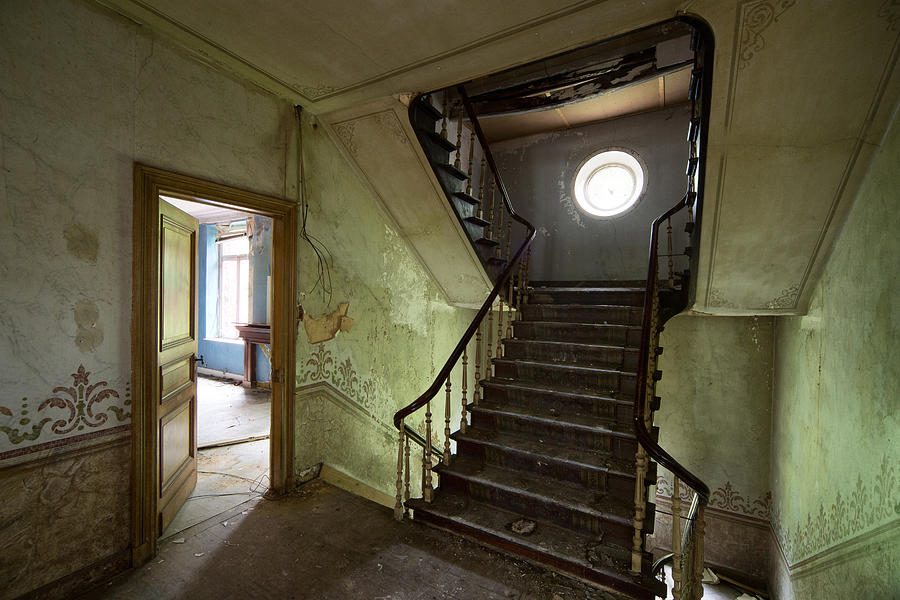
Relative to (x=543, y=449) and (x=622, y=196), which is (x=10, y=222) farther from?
(x=622, y=196)

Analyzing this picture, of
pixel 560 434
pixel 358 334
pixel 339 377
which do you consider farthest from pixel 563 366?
pixel 339 377

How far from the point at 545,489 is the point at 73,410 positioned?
2.86 meters

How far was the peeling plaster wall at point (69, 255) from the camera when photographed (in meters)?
1.85

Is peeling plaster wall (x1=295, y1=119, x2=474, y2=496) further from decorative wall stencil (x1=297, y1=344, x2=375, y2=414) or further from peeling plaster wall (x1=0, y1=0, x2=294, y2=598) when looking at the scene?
peeling plaster wall (x1=0, y1=0, x2=294, y2=598)

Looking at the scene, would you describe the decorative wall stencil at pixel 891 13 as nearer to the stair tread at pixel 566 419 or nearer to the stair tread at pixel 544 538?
the stair tread at pixel 566 419

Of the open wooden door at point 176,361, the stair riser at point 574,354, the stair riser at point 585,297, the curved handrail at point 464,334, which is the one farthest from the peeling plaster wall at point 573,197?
the open wooden door at point 176,361

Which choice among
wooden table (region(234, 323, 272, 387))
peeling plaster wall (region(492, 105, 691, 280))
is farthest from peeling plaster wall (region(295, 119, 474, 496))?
wooden table (region(234, 323, 272, 387))

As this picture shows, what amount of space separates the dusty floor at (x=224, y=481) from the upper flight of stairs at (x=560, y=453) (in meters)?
1.48

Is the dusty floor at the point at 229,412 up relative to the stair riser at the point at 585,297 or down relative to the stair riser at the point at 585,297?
down

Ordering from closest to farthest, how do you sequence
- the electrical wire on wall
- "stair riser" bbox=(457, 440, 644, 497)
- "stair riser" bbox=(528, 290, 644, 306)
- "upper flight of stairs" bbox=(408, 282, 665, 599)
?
1. "upper flight of stairs" bbox=(408, 282, 665, 599)
2. "stair riser" bbox=(457, 440, 644, 497)
3. the electrical wire on wall
4. "stair riser" bbox=(528, 290, 644, 306)

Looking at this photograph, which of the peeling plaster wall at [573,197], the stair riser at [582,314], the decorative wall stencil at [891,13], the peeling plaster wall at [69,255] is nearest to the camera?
the decorative wall stencil at [891,13]

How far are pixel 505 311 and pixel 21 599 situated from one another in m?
4.45

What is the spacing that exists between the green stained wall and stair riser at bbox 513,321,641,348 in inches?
61.6

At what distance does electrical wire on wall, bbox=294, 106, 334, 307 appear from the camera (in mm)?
3189
